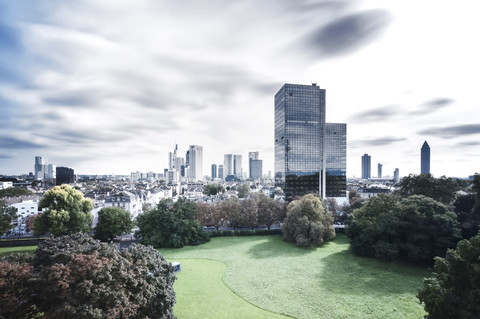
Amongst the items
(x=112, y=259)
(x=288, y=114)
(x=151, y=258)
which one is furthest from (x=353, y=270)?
(x=288, y=114)

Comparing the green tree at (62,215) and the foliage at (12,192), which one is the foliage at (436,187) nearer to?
the green tree at (62,215)

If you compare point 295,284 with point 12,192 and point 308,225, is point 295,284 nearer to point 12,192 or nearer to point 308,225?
point 308,225

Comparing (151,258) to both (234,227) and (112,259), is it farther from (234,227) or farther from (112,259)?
(234,227)

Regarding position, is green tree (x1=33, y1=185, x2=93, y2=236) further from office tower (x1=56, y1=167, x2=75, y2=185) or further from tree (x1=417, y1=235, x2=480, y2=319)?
office tower (x1=56, y1=167, x2=75, y2=185)

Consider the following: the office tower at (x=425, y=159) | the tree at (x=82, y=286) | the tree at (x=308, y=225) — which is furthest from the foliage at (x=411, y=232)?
the office tower at (x=425, y=159)

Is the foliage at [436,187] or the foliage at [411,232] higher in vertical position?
the foliage at [436,187]

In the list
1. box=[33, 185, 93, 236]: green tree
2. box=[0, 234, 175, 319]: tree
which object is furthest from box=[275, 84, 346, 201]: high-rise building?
box=[0, 234, 175, 319]: tree
